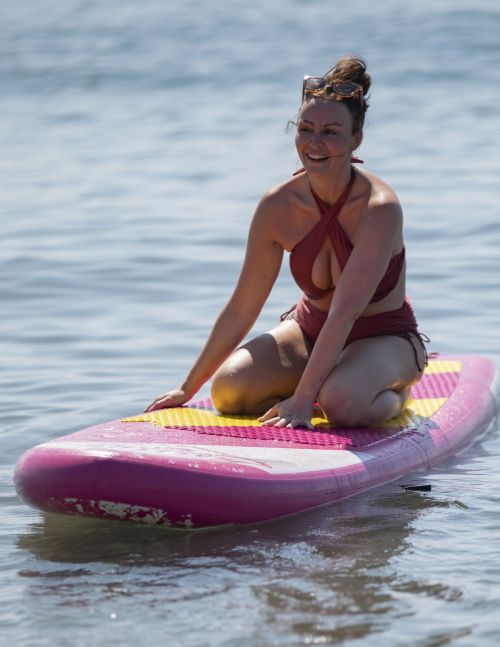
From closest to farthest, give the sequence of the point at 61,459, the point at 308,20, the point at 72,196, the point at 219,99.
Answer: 1. the point at 61,459
2. the point at 72,196
3. the point at 219,99
4. the point at 308,20

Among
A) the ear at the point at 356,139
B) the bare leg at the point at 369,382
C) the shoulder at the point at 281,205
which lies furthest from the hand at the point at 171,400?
the ear at the point at 356,139

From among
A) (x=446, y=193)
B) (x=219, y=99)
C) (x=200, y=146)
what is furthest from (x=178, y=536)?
(x=219, y=99)

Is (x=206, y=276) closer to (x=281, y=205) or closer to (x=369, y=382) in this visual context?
(x=281, y=205)

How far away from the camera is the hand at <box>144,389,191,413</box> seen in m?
4.88

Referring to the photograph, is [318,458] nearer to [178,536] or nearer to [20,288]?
[178,536]

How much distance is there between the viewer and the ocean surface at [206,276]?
3.59 m

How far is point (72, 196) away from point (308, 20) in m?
11.4

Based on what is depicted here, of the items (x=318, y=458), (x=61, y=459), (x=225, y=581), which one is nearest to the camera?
(x=225, y=581)

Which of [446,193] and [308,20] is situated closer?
[446,193]

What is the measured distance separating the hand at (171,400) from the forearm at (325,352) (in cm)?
51

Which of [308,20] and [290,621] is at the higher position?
[308,20]

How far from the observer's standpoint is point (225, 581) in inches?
147

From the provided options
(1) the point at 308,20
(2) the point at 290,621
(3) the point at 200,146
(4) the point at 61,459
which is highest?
(1) the point at 308,20

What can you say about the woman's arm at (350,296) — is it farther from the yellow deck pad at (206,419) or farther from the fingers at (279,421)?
the yellow deck pad at (206,419)
